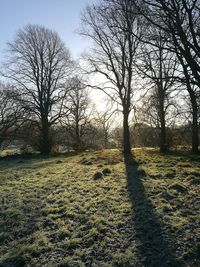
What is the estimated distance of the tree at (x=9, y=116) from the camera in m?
36.7

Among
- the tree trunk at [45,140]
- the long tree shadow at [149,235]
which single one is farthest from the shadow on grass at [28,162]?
the long tree shadow at [149,235]

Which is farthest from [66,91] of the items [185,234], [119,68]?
[185,234]

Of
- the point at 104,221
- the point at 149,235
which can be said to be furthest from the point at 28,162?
the point at 149,235

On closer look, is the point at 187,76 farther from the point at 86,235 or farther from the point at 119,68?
the point at 119,68

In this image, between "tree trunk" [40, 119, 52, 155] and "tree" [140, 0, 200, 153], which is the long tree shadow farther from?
"tree trunk" [40, 119, 52, 155]

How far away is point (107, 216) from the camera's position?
31.2ft

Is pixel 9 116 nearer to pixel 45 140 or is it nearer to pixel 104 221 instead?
pixel 45 140

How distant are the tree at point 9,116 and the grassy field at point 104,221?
2298 cm

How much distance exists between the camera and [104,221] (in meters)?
9.07

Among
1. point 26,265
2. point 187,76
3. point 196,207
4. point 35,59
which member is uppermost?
point 35,59

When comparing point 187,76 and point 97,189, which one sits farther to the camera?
point 97,189

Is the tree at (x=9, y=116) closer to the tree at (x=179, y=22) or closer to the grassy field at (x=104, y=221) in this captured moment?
the grassy field at (x=104, y=221)

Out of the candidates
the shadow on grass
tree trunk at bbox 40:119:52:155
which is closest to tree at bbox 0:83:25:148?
tree trunk at bbox 40:119:52:155

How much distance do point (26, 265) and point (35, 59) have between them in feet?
106
